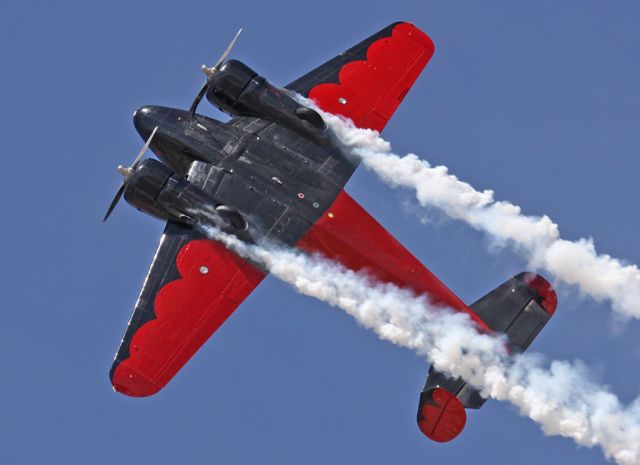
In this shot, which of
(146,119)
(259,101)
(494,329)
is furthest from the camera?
(259,101)

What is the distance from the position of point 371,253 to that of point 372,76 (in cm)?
806

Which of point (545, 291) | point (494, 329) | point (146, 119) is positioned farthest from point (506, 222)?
point (146, 119)

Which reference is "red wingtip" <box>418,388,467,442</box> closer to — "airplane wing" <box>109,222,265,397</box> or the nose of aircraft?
"airplane wing" <box>109,222,265,397</box>

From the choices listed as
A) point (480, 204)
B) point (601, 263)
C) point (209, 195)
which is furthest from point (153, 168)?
point (601, 263)

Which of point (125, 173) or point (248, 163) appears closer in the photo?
point (125, 173)

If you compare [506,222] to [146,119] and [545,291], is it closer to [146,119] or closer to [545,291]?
[545,291]

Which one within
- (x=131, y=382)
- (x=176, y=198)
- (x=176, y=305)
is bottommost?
(x=131, y=382)

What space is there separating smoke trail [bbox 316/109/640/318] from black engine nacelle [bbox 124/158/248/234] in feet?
18.5

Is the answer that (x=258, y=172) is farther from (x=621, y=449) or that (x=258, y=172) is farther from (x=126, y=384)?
(x=621, y=449)

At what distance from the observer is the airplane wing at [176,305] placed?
174 feet

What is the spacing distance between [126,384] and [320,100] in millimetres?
12925

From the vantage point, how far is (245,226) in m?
54.1

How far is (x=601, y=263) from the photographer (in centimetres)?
5409

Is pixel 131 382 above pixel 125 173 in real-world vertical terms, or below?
below
